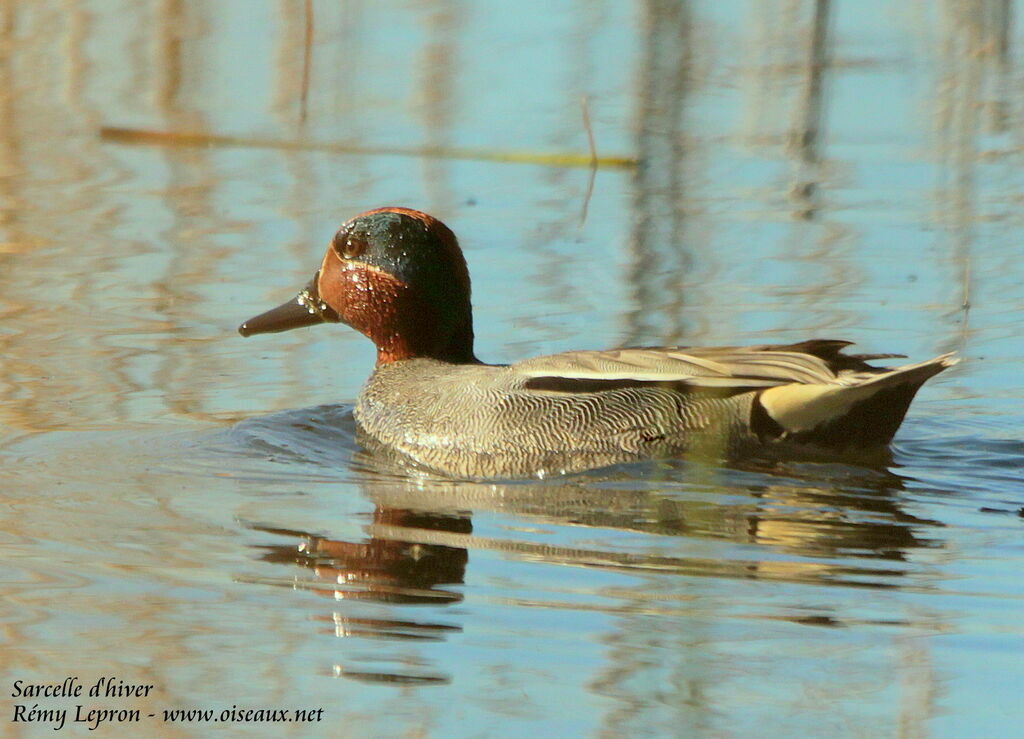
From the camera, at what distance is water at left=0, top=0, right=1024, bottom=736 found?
3.89m

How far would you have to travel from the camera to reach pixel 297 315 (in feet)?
23.4

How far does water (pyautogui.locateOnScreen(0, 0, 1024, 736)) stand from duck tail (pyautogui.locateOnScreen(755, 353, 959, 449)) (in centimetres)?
16

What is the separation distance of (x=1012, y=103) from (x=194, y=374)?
6.25 meters

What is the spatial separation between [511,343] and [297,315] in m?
0.84

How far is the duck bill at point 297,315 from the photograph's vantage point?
7047 millimetres

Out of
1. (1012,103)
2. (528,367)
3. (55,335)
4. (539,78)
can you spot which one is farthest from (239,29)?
(528,367)

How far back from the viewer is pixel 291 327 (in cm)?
715

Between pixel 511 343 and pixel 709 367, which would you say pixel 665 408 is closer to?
pixel 709 367

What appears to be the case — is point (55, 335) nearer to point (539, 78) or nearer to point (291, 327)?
point (291, 327)

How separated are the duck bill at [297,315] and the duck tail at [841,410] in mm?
1928

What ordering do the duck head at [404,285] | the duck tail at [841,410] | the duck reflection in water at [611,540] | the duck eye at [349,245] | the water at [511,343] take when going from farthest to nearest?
the duck eye at [349,245]
the duck head at [404,285]
the duck tail at [841,410]
the duck reflection in water at [611,540]
the water at [511,343]

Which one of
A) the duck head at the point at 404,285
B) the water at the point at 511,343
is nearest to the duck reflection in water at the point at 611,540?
the water at the point at 511,343

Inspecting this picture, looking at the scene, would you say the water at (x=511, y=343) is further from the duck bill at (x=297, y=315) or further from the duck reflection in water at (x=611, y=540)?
the duck bill at (x=297, y=315)

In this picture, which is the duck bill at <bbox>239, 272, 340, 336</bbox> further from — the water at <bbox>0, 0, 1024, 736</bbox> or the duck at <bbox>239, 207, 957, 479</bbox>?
the duck at <bbox>239, 207, 957, 479</bbox>
